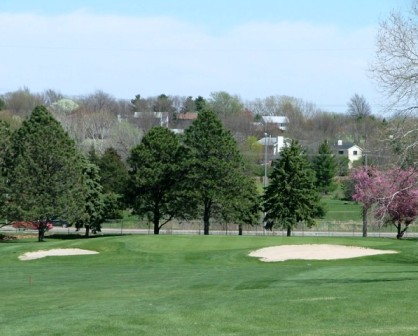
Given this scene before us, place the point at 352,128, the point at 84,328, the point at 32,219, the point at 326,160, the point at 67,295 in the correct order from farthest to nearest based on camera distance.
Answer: the point at 352,128
the point at 326,160
the point at 32,219
the point at 67,295
the point at 84,328

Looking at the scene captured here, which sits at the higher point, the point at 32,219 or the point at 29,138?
the point at 29,138

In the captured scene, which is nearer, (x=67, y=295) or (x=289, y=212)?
(x=67, y=295)

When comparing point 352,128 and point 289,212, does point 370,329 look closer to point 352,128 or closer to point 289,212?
point 289,212

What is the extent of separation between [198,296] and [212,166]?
140 ft

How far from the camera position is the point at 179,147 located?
66.3 meters

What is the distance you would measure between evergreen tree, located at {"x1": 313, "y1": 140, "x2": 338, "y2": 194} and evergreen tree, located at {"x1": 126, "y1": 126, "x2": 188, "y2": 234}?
4049cm

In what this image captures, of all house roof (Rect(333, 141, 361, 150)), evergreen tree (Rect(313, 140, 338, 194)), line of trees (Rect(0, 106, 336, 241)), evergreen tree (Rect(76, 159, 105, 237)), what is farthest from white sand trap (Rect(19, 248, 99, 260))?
house roof (Rect(333, 141, 361, 150))

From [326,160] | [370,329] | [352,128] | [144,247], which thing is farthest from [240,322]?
[352,128]

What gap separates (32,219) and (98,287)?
2943 centimetres

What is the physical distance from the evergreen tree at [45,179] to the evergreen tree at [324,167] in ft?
171

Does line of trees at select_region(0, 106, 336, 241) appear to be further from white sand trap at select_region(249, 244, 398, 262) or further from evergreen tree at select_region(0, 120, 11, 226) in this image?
white sand trap at select_region(249, 244, 398, 262)

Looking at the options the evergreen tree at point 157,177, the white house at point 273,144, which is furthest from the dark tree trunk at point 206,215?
the white house at point 273,144

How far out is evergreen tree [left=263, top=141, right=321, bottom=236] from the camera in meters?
66.1

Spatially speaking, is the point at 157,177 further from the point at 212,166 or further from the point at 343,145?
the point at 343,145
